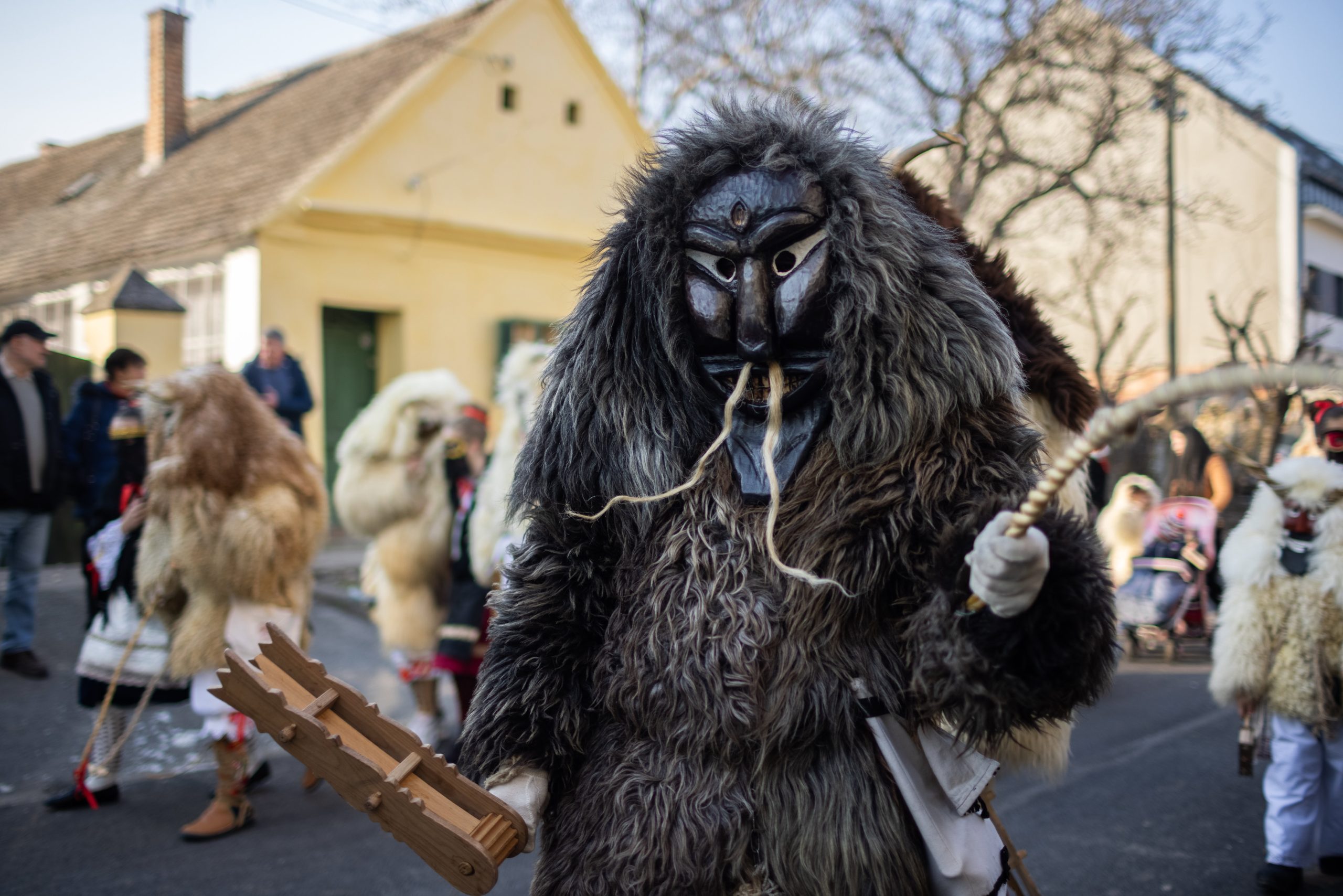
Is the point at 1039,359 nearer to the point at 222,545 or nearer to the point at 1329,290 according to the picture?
the point at 222,545

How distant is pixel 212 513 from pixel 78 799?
4.91ft

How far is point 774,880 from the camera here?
191cm

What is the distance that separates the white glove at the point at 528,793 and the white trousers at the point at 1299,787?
10.5ft

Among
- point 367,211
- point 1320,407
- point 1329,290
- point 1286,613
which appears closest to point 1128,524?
point 1320,407

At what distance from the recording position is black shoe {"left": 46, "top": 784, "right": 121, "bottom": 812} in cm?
471

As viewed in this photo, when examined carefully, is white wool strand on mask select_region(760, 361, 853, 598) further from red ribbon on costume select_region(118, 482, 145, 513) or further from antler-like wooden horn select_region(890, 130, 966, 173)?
red ribbon on costume select_region(118, 482, 145, 513)

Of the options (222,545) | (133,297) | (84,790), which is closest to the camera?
(222,545)

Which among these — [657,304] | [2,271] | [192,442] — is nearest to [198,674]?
[192,442]

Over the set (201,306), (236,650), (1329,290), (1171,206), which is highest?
(1329,290)

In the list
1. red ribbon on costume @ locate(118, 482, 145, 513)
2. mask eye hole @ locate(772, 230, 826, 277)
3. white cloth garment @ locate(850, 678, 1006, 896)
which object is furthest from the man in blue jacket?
white cloth garment @ locate(850, 678, 1006, 896)

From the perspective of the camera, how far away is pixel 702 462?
6.88 feet

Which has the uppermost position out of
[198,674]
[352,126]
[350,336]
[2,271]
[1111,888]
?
[352,126]

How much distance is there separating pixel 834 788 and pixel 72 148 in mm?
24212

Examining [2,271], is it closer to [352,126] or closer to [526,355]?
[352,126]
